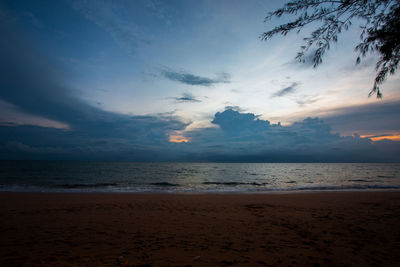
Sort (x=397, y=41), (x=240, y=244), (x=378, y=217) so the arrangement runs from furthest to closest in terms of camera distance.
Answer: (x=378, y=217)
(x=240, y=244)
(x=397, y=41)

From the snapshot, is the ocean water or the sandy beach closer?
the sandy beach

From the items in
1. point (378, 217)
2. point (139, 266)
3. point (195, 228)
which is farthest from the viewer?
point (378, 217)

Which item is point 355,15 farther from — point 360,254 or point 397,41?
point 360,254

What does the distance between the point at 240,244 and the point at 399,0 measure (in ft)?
24.4

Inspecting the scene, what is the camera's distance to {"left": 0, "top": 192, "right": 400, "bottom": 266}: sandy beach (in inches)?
172

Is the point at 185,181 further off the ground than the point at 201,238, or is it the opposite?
the point at 201,238

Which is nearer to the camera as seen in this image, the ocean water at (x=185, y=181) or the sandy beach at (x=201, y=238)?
the sandy beach at (x=201, y=238)

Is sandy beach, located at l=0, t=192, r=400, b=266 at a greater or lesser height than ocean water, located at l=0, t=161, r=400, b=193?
greater

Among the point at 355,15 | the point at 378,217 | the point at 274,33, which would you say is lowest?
the point at 378,217

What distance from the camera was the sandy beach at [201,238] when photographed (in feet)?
14.3

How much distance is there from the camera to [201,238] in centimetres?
580

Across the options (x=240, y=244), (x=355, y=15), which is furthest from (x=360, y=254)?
(x=355, y=15)

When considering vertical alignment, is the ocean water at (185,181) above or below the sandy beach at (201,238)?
below

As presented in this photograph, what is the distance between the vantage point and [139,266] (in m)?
3.99
